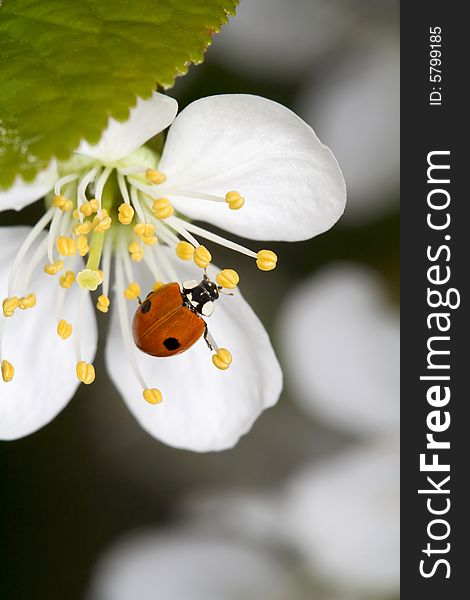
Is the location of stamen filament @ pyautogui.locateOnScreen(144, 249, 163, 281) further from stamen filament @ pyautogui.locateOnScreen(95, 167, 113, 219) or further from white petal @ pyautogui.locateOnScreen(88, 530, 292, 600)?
white petal @ pyautogui.locateOnScreen(88, 530, 292, 600)

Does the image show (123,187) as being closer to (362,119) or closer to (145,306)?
(145,306)

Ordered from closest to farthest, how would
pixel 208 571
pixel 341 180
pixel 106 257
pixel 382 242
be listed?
pixel 341 180, pixel 106 257, pixel 382 242, pixel 208 571

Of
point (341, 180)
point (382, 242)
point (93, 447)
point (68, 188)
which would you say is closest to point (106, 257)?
point (68, 188)

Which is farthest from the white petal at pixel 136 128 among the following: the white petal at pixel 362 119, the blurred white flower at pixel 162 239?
the white petal at pixel 362 119

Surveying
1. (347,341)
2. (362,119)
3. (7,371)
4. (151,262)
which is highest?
(362,119)

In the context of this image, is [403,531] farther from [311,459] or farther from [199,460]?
[199,460]

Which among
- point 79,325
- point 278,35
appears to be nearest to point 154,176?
point 79,325
